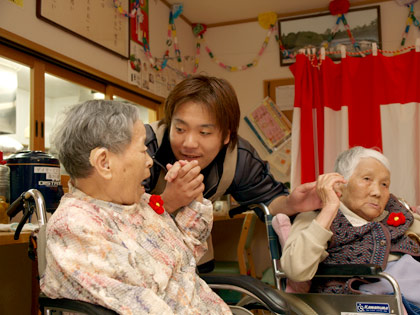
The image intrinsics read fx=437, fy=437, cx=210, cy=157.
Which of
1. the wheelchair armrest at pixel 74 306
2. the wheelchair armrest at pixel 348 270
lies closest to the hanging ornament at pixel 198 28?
the wheelchair armrest at pixel 348 270

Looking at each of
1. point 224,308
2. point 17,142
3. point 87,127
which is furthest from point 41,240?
point 17,142

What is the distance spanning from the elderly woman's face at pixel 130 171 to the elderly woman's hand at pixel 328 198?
708 mm

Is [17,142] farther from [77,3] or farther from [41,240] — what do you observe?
[41,240]


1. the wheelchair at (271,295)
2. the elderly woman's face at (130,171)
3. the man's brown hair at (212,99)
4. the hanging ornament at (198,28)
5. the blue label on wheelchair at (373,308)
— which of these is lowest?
the blue label on wheelchair at (373,308)

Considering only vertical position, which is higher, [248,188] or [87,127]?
[87,127]

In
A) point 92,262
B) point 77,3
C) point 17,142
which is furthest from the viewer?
point 77,3

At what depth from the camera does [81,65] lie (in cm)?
293

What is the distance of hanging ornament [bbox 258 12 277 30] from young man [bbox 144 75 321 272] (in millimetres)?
2807

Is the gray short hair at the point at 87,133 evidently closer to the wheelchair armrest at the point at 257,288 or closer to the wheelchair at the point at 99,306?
the wheelchair at the point at 99,306

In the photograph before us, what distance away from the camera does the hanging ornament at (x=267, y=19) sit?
434 cm

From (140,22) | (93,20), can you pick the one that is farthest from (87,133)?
(140,22)

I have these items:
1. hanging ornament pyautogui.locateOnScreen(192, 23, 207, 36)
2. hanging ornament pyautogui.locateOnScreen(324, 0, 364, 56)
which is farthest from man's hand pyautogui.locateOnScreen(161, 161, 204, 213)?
hanging ornament pyautogui.locateOnScreen(192, 23, 207, 36)

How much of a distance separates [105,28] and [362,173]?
2189mm

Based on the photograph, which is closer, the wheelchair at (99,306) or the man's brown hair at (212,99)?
the wheelchair at (99,306)
